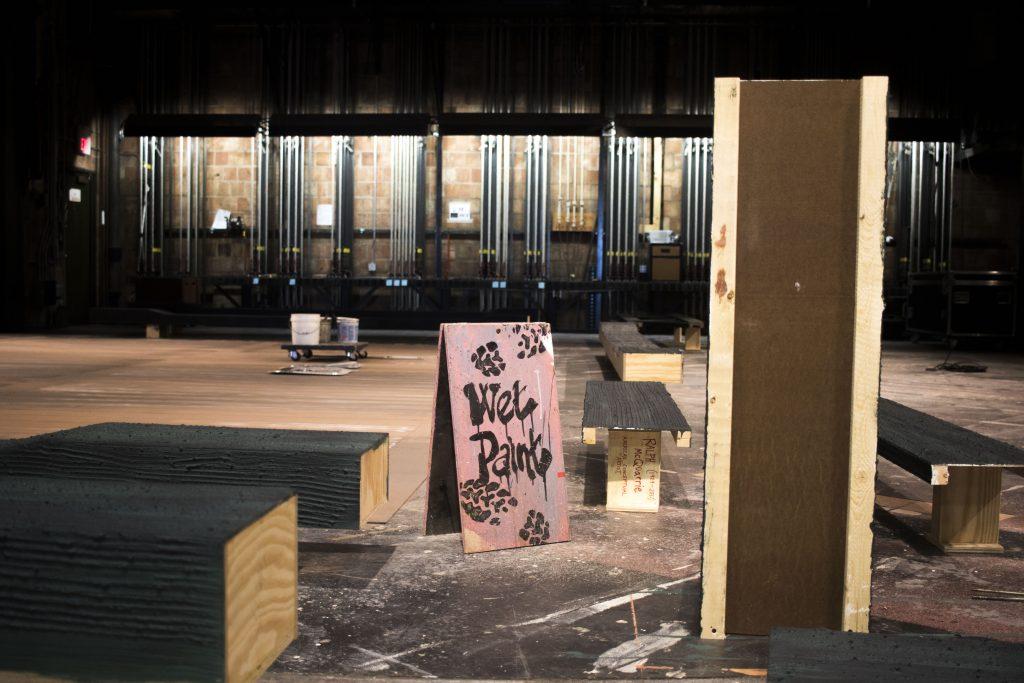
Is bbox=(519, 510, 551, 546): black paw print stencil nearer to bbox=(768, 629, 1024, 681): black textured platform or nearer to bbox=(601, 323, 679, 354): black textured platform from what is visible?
bbox=(768, 629, 1024, 681): black textured platform

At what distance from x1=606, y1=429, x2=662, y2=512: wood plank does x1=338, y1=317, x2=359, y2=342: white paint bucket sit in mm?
6321

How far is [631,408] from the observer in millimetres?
3980

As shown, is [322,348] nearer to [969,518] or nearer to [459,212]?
[459,212]

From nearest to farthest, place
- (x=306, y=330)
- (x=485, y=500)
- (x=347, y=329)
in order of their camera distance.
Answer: (x=485, y=500), (x=306, y=330), (x=347, y=329)

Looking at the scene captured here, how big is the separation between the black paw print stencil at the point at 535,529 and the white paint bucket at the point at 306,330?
260 inches

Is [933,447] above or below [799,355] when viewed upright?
below

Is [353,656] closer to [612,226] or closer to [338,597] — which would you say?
[338,597]

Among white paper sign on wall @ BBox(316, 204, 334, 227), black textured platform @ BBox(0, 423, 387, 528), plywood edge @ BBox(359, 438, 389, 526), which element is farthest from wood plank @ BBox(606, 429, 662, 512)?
white paper sign on wall @ BBox(316, 204, 334, 227)

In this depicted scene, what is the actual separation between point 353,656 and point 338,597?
0.42 m

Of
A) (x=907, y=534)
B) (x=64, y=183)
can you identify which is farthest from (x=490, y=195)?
(x=907, y=534)

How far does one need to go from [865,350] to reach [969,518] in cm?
133

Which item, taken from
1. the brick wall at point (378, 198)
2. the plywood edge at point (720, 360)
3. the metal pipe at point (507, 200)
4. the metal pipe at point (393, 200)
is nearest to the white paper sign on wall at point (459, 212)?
the brick wall at point (378, 198)

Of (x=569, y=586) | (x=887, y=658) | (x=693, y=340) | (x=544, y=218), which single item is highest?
(x=544, y=218)

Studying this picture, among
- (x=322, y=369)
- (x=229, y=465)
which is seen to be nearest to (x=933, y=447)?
(x=229, y=465)
